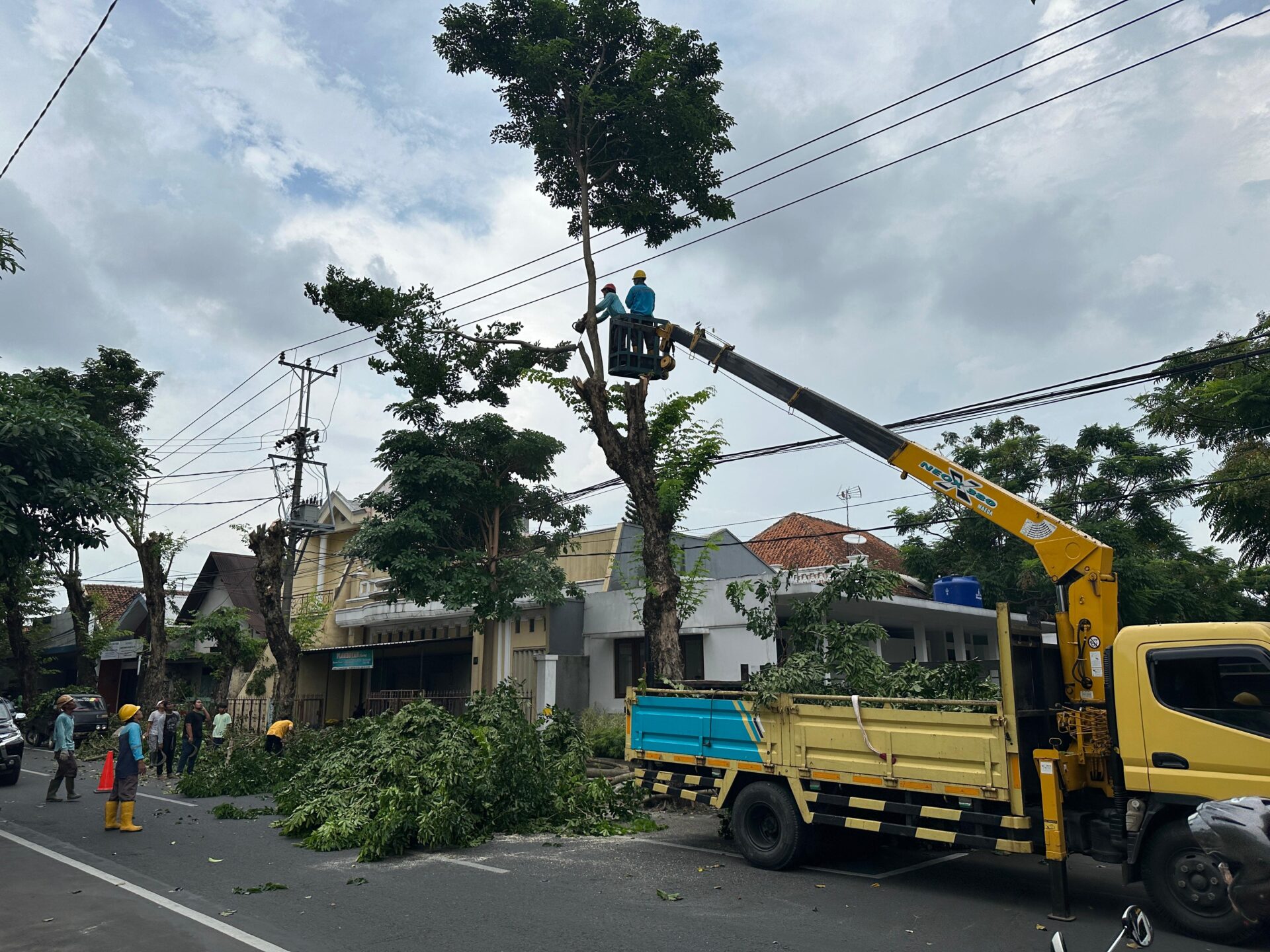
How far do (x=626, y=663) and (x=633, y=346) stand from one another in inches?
422

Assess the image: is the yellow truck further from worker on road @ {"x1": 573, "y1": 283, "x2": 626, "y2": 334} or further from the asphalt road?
worker on road @ {"x1": 573, "y1": 283, "x2": 626, "y2": 334}

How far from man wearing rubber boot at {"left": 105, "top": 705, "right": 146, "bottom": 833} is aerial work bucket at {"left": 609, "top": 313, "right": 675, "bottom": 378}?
885cm

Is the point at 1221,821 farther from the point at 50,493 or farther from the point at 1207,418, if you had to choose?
the point at 1207,418

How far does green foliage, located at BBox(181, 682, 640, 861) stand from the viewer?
11.5 meters

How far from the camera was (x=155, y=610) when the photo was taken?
1142 inches

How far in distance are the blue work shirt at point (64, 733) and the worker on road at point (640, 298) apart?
12.1 m

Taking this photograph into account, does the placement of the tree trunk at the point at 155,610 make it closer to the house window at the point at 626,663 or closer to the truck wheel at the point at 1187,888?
the house window at the point at 626,663

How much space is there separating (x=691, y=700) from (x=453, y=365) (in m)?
9.40

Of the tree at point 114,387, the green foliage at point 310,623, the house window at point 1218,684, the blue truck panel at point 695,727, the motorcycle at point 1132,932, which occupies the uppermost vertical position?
the tree at point 114,387

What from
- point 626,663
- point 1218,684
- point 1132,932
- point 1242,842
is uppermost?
point 626,663

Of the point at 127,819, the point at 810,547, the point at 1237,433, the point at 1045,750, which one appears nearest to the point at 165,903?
the point at 127,819

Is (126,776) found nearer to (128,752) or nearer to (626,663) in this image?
(128,752)

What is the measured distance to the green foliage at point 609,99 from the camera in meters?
16.3

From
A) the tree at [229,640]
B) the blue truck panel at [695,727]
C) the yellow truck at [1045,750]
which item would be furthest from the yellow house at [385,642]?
the yellow truck at [1045,750]
